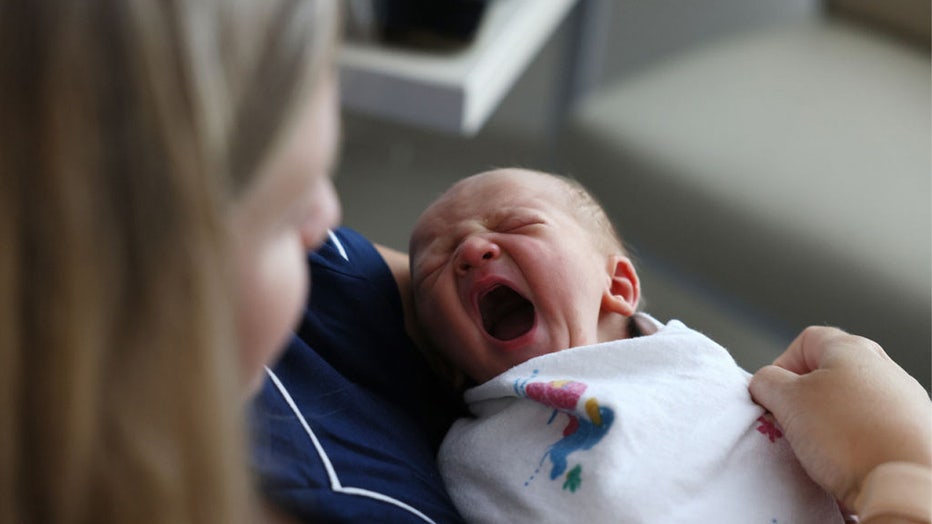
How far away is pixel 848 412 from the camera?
709mm

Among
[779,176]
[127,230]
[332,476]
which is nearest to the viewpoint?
[127,230]

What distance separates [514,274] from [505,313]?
0.07 meters

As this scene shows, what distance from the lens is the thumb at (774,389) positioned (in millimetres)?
771

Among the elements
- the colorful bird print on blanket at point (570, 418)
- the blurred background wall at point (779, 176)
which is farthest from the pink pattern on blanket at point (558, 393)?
the blurred background wall at point (779, 176)

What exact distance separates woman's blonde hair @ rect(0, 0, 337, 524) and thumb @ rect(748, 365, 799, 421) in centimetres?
46

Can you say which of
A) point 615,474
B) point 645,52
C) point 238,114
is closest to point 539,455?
point 615,474

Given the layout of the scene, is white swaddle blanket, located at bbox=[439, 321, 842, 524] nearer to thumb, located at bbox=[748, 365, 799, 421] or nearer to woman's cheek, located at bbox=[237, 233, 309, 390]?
thumb, located at bbox=[748, 365, 799, 421]

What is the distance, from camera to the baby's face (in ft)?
2.91

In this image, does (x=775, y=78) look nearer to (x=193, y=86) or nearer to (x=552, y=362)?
(x=552, y=362)

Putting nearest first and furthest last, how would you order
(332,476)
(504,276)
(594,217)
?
(332,476)
(504,276)
(594,217)

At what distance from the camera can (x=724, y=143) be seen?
152cm

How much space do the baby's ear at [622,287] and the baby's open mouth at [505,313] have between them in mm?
74

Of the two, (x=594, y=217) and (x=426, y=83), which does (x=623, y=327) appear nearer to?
(x=594, y=217)

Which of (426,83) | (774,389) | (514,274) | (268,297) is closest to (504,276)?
(514,274)
